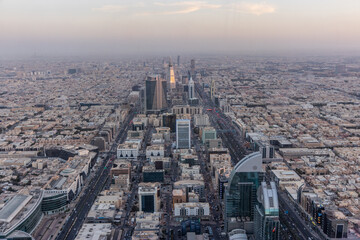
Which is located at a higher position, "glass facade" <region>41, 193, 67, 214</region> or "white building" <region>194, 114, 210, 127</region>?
"white building" <region>194, 114, 210, 127</region>

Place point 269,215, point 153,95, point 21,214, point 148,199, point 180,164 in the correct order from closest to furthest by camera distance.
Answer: point 269,215, point 21,214, point 148,199, point 180,164, point 153,95

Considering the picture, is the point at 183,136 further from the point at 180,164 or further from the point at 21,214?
the point at 21,214

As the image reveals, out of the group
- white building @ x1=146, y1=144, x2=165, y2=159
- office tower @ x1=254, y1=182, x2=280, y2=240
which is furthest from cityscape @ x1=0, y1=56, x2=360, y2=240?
white building @ x1=146, y1=144, x2=165, y2=159

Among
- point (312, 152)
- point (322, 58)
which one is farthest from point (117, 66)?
point (312, 152)

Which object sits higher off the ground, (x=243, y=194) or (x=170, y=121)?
(x=243, y=194)

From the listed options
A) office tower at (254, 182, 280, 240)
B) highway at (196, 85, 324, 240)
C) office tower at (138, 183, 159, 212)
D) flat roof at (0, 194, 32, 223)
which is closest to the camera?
office tower at (254, 182, 280, 240)

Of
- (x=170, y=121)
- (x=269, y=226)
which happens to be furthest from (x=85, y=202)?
(x=170, y=121)

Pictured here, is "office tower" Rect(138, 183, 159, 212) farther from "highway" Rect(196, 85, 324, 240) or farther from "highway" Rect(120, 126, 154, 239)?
"highway" Rect(196, 85, 324, 240)

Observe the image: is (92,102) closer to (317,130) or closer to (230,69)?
(317,130)
